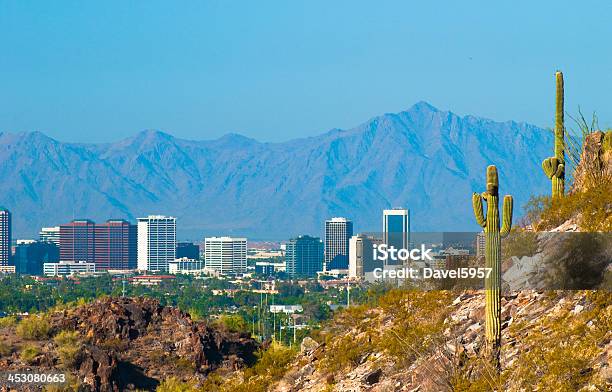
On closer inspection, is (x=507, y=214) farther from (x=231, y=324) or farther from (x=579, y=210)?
(x=231, y=324)

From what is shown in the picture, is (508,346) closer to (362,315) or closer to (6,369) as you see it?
(362,315)

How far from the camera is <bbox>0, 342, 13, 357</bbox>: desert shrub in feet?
154

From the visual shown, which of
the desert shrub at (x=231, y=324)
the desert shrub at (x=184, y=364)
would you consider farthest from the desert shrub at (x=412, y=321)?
the desert shrub at (x=231, y=324)

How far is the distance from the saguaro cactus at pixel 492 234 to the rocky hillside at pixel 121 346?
23829mm

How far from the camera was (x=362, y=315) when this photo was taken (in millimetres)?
28891

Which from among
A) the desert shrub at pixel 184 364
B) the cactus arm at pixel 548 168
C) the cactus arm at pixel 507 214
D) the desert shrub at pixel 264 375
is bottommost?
the desert shrub at pixel 184 364

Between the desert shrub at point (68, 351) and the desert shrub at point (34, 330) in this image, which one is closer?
the desert shrub at point (68, 351)

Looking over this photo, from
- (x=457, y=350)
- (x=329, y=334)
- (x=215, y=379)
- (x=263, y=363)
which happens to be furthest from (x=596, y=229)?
(x=215, y=379)

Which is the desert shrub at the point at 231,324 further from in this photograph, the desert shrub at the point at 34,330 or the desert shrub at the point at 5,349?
the desert shrub at the point at 5,349

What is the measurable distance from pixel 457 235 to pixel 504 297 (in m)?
2.29

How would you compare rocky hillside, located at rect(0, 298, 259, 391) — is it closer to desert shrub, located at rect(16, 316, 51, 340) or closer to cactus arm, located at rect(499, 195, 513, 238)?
desert shrub, located at rect(16, 316, 51, 340)

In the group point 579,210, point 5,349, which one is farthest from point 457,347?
point 5,349

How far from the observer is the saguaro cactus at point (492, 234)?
21.8 metres

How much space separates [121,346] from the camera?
48406mm
